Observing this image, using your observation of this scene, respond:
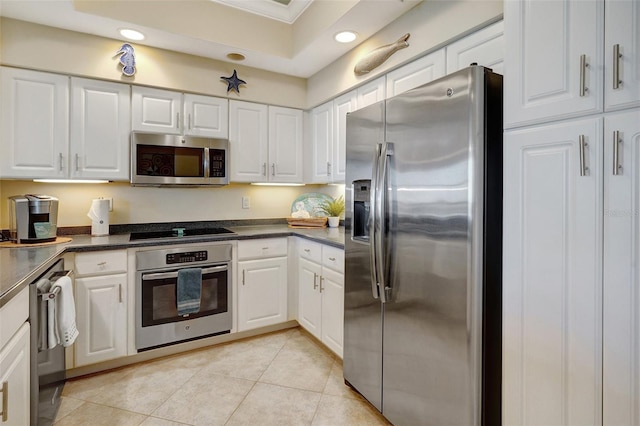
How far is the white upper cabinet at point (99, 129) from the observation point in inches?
99.0

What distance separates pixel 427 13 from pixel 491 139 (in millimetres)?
1103

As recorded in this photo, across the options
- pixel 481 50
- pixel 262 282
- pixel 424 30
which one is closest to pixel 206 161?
pixel 262 282

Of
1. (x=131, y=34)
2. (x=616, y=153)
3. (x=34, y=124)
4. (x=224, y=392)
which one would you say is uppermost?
(x=131, y=34)

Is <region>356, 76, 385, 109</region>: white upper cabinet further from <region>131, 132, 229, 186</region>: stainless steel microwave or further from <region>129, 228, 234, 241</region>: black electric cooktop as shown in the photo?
<region>129, 228, 234, 241</region>: black electric cooktop

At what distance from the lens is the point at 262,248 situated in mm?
2971

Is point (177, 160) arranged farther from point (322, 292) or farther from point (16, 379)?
point (16, 379)

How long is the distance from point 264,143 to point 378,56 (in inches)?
54.0

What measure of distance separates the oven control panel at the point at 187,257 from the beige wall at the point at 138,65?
1.37 m

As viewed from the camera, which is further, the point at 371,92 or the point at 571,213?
the point at 371,92

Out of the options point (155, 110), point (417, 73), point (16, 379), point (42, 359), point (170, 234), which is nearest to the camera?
point (16, 379)

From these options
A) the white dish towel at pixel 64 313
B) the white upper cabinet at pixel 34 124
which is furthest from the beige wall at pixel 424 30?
the white dish towel at pixel 64 313

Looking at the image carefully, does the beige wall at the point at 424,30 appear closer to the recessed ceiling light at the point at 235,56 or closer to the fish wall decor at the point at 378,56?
the fish wall decor at the point at 378,56

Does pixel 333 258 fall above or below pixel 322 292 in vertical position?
above

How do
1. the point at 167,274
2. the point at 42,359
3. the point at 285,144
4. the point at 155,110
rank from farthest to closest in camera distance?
the point at 285,144, the point at 155,110, the point at 167,274, the point at 42,359
